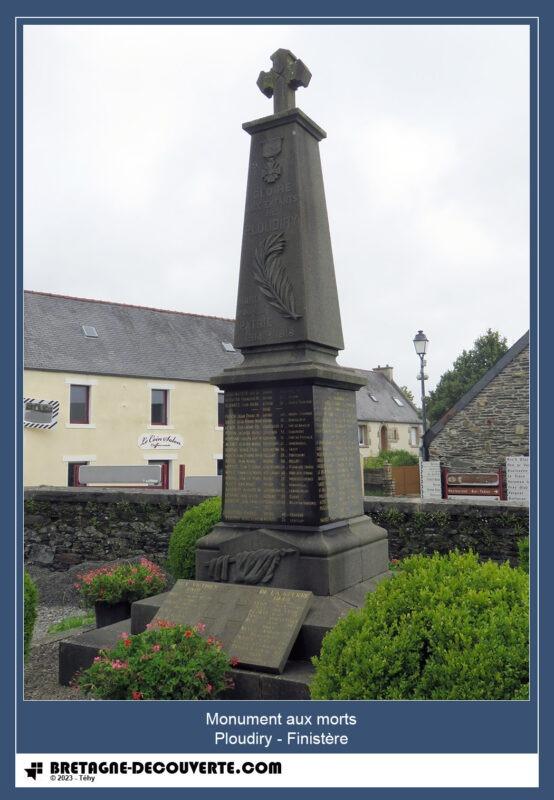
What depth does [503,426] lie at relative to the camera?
→ 740 inches

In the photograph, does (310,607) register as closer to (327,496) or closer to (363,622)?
(327,496)

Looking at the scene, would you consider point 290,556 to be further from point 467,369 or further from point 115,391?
point 467,369

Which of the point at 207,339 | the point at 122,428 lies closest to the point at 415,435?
the point at 207,339

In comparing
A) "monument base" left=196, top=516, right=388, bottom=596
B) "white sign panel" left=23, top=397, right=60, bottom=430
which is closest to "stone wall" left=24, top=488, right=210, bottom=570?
"monument base" left=196, top=516, right=388, bottom=596

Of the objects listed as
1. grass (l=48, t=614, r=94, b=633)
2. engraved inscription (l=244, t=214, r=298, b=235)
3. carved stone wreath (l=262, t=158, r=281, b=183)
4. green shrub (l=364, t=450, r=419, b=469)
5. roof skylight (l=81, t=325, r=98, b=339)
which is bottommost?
grass (l=48, t=614, r=94, b=633)

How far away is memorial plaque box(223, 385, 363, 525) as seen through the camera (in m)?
5.49

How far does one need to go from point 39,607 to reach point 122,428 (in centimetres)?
1636

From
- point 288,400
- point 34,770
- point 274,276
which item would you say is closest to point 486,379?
point 274,276

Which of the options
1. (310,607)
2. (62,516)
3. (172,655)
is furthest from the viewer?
(62,516)

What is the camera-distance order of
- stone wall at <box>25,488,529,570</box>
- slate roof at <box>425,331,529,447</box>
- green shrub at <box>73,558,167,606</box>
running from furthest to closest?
slate roof at <box>425,331,529,447</box>
stone wall at <box>25,488,529,570</box>
green shrub at <box>73,558,167,606</box>

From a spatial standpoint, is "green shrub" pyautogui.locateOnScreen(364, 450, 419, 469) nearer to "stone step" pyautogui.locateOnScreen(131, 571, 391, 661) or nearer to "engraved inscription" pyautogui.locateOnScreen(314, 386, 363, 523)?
"engraved inscription" pyautogui.locateOnScreen(314, 386, 363, 523)

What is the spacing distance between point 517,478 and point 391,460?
775 inches

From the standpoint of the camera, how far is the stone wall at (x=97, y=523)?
9.85 metres

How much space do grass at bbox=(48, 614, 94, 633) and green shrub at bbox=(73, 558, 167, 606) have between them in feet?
2.52
